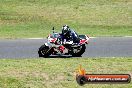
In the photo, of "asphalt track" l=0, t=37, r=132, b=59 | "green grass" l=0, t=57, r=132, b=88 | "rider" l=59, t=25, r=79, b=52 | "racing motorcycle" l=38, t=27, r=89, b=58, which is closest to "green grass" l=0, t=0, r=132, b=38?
"asphalt track" l=0, t=37, r=132, b=59

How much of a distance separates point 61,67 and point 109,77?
20.2ft

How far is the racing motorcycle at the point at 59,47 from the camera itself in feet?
63.7

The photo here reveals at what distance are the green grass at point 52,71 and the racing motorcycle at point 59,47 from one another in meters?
1.14

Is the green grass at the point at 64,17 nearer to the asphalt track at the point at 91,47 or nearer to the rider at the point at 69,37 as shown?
the asphalt track at the point at 91,47

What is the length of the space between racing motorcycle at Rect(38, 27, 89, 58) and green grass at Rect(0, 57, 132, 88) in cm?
114

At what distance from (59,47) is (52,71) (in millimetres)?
4414

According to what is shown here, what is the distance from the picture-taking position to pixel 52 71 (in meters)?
15.2

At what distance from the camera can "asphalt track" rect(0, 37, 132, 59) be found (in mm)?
20441

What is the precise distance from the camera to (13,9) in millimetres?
37375

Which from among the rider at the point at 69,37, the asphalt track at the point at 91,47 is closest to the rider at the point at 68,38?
the rider at the point at 69,37

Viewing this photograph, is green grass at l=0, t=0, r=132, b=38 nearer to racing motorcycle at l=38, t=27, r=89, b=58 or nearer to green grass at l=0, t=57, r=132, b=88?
racing motorcycle at l=38, t=27, r=89, b=58

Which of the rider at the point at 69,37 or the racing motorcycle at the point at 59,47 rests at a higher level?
the rider at the point at 69,37

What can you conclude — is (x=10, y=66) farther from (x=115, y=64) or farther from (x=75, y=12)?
(x=75, y=12)

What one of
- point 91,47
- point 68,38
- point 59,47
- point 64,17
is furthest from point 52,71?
point 64,17
